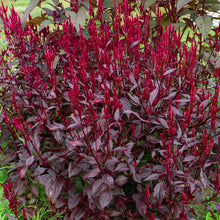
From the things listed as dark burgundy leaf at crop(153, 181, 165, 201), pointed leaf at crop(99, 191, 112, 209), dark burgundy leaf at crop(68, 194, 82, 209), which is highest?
dark burgundy leaf at crop(153, 181, 165, 201)

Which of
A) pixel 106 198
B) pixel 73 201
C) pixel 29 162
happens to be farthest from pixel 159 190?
pixel 29 162

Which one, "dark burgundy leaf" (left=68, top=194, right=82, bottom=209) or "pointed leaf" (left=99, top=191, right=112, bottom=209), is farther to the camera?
"dark burgundy leaf" (left=68, top=194, right=82, bottom=209)

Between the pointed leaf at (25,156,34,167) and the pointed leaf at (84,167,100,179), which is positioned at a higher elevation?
the pointed leaf at (84,167,100,179)

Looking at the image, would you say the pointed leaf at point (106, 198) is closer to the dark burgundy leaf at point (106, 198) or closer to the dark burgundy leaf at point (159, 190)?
the dark burgundy leaf at point (106, 198)

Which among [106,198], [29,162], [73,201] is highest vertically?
[29,162]

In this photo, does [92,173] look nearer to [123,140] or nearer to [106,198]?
[106,198]

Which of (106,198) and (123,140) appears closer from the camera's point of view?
(106,198)

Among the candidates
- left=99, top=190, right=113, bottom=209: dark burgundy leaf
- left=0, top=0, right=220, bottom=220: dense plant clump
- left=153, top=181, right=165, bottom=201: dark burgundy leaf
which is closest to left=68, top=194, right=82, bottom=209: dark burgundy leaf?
left=0, top=0, right=220, bottom=220: dense plant clump

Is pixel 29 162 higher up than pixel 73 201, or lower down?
higher up

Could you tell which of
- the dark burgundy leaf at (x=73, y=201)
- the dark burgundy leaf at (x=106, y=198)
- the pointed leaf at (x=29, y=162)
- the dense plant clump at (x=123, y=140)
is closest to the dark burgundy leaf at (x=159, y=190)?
the dense plant clump at (x=123, y=140)

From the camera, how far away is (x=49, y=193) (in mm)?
1462

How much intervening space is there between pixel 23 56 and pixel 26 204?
1287 mm

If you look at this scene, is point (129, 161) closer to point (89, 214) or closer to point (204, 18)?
point (89, 214)

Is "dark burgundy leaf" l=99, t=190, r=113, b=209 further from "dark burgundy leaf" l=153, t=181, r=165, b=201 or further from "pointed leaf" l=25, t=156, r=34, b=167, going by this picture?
"pointed leaf" l=25, t=156, r=34, b=167
